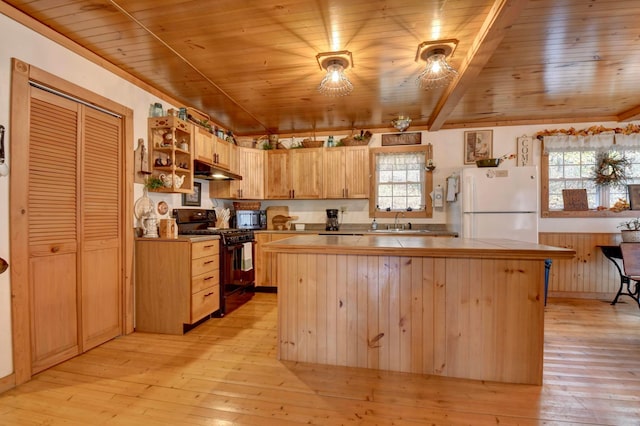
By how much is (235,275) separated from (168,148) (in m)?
1.61

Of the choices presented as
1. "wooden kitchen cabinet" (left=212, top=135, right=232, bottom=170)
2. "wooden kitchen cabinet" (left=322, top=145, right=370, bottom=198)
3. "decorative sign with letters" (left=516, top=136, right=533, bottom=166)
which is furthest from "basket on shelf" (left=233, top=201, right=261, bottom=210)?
"decorative sign with letters" (left=516, top=136, right=533, bottom=166)

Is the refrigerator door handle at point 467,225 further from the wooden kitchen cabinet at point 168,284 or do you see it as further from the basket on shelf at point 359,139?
the wooden kitchen cabinet at point 168,284

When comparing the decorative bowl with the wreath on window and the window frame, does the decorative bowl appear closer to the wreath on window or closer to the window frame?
the window frame

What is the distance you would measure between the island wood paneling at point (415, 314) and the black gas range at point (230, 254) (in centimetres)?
129

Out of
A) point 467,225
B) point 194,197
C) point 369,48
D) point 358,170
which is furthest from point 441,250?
point 194,197

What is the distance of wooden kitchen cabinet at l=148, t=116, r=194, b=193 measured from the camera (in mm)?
2928

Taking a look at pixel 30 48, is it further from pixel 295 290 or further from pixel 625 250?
pixel 625 250

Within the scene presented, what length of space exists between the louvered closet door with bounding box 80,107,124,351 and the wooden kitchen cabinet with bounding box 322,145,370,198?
2.57 m

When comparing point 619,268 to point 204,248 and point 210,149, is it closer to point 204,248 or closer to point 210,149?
point 204,248

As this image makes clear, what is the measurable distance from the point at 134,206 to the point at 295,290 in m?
1.85

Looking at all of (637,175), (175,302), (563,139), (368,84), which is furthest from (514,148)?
(175,302)

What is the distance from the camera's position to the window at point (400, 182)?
4.35m

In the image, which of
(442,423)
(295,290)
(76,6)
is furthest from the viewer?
(295,290)

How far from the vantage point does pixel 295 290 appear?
2203mm
